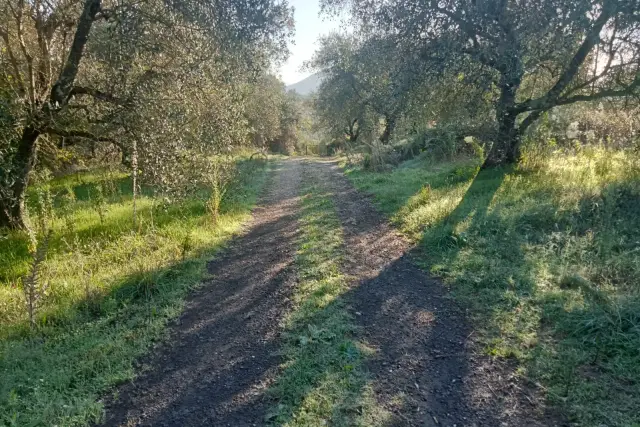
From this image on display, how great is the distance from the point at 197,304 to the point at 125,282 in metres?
1.23

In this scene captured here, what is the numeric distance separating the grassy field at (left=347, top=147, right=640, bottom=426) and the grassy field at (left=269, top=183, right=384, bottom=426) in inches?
58.7

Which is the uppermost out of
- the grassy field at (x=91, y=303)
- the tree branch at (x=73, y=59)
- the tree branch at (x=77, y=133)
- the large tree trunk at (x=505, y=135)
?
the tree branch at (x=73, y=59)

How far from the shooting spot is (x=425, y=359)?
12.2ft

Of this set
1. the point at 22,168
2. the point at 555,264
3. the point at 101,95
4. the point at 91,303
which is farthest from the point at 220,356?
the point at 22,168

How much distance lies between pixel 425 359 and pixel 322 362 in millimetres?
1034

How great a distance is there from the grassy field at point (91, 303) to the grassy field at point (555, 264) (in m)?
3.88

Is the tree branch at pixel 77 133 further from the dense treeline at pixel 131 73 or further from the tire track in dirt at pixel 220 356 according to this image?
the tire track in dirt at pixel 220 356

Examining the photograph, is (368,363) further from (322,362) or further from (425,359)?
(425,359)

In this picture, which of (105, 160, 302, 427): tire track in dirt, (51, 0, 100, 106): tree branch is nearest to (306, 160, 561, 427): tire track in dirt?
(105, 160, 302, 427): tire track in dirt

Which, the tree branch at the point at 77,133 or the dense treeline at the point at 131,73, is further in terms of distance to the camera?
the tree branch at the point at 77,133

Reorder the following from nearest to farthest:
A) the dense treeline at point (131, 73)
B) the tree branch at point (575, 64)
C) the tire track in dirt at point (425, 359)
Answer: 1. the tire track in dirt at point (425, 359)
2. the dense treeline at point (131, 73)
3. the tree branch at point (575, 64)

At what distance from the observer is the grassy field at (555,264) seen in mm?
3312

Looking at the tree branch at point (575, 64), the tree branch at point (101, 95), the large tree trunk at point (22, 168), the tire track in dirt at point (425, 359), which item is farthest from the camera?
the large tree trunk at point (22, 168)

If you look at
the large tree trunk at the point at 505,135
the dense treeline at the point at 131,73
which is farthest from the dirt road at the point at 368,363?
the large tree trunk at the point at 505,135
